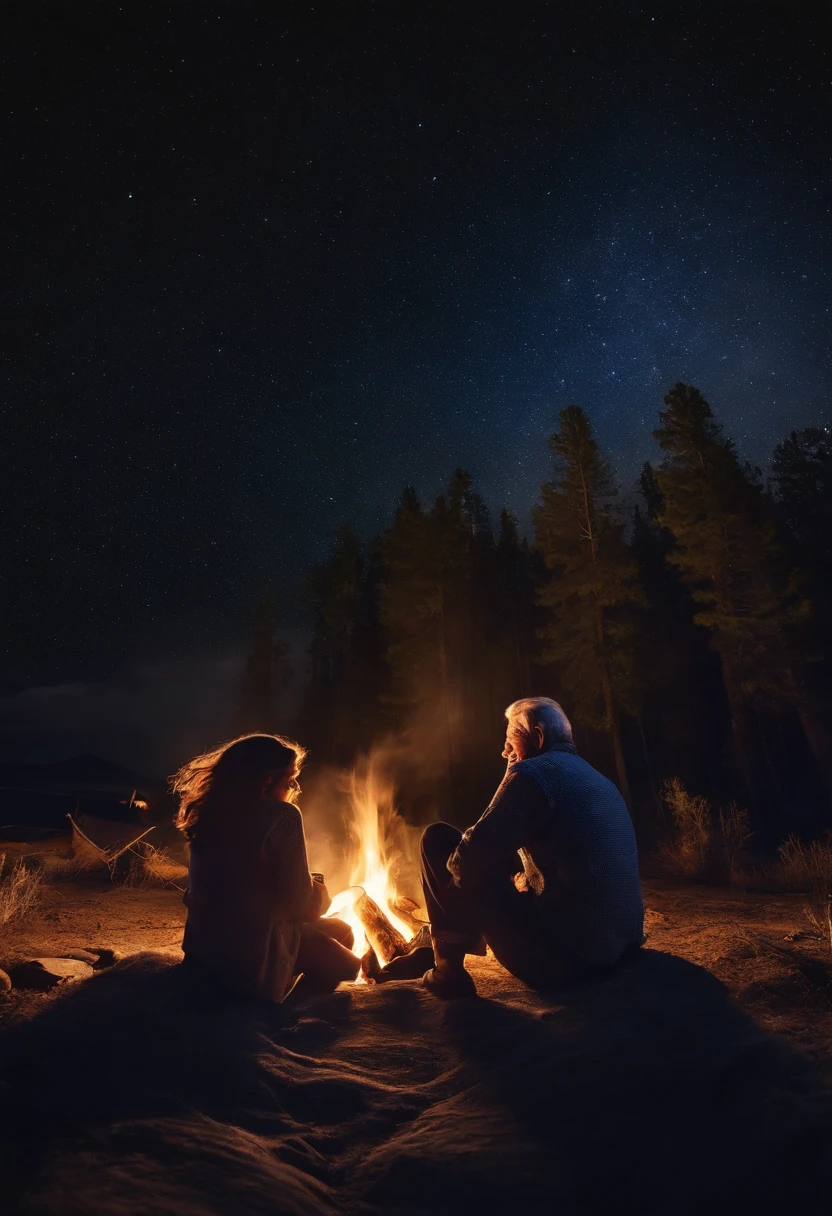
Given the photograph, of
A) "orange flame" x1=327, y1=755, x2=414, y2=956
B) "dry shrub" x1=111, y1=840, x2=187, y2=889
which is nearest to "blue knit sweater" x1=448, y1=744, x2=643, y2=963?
"orange flame" x1=327, y1=755, x2=414, y2=956

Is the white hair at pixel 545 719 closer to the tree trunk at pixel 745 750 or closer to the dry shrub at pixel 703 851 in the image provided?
the dry shrub at pixel 703 851

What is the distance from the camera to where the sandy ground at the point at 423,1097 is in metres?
1.79

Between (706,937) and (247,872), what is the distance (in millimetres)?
4347

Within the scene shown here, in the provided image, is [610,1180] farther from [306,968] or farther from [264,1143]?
[306,968]

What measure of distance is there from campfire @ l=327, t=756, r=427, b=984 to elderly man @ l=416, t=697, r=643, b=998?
183 cm

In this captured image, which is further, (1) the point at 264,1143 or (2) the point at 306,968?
(2) the point at 306,968

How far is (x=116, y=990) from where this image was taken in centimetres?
324

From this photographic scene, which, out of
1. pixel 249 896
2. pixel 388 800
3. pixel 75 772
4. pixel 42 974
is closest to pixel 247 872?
pixel 249 896

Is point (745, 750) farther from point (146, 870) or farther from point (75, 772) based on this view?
point (75, 772)

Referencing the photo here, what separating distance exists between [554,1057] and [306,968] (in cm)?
215

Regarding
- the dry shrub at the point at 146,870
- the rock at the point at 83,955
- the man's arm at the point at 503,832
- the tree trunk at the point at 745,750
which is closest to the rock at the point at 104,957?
the rock at the point at 83,955

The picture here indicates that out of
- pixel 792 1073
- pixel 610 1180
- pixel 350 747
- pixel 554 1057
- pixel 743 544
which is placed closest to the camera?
pixel 610 1180

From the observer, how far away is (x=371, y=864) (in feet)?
26.3

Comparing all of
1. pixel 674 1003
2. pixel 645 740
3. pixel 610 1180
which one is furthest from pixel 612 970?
pixel 645 740
